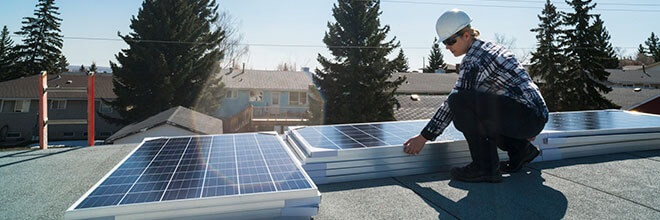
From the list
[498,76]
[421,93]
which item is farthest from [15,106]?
[421,93]

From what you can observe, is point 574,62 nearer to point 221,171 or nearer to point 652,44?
point 221,171

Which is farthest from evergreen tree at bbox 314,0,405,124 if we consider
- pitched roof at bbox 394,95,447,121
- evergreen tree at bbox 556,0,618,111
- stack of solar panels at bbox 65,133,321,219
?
stack of solar panels at bbox 65,133,321,219

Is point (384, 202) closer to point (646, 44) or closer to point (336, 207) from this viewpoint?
point (336, 207)

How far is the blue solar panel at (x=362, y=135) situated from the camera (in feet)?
8.34

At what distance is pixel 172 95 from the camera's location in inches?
732

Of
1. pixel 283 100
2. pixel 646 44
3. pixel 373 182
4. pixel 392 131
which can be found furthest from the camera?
pixel 646 44

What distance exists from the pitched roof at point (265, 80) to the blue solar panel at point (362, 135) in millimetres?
23108

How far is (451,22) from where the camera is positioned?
7.31 ft

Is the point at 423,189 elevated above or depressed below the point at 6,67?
below

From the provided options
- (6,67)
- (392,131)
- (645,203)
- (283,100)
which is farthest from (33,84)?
(645,203)

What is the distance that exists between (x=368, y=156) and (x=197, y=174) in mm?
1221

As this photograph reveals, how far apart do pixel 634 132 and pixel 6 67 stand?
43308mm

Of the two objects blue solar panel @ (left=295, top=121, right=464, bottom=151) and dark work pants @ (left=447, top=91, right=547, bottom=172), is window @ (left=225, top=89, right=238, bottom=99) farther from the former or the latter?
dark work pants @ (left=447, top=91, right=547, bottom=172)

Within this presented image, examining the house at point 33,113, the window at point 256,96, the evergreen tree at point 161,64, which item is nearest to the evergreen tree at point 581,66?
the window at point 256,96
